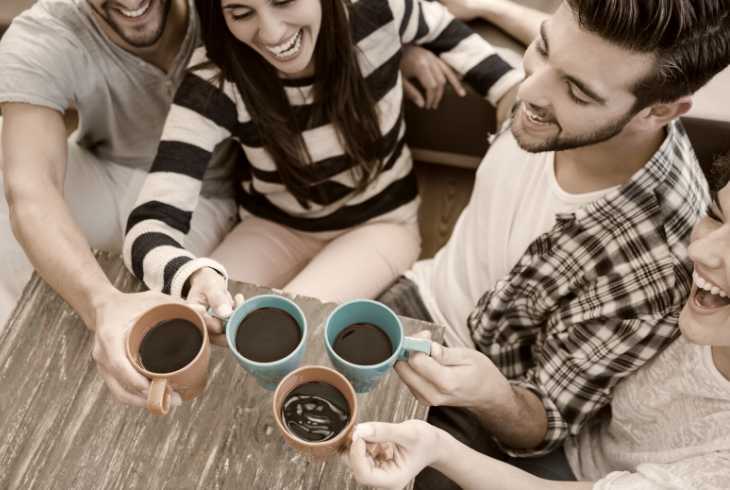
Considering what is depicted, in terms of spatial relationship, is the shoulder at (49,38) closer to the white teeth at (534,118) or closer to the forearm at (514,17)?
the white teeth at (534,118)

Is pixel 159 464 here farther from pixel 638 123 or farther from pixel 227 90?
pixel 638 123

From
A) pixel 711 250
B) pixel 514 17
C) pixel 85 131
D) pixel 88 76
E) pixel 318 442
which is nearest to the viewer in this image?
pixel 318 442

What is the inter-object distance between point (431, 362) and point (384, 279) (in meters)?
0.68

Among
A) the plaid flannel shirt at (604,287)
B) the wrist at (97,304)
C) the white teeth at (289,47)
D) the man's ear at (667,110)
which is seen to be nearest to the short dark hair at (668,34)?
the man's ear at (667,110)

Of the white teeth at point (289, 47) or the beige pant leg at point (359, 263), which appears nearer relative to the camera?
the white teeth at point (289, 47)

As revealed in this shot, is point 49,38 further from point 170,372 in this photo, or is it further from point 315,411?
point 315,411

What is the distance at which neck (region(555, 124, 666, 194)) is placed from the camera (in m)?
1.23

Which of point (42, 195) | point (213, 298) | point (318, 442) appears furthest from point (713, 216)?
point (42, 195)

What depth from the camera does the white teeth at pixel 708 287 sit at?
0.99m

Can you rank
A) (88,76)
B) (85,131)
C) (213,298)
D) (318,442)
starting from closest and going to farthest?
(318,442) < (213,298) < (88,76) < (85,131)

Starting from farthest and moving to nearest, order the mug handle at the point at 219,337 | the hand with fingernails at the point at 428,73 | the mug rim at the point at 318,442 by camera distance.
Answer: the hand with fingernails at the point at 428,73, the mug handle at the point at 219,337, the mug rim at the point at 318,442

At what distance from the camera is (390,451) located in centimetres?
97

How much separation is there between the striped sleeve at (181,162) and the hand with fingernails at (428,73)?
1.97 ft

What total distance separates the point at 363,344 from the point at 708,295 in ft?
1.88
